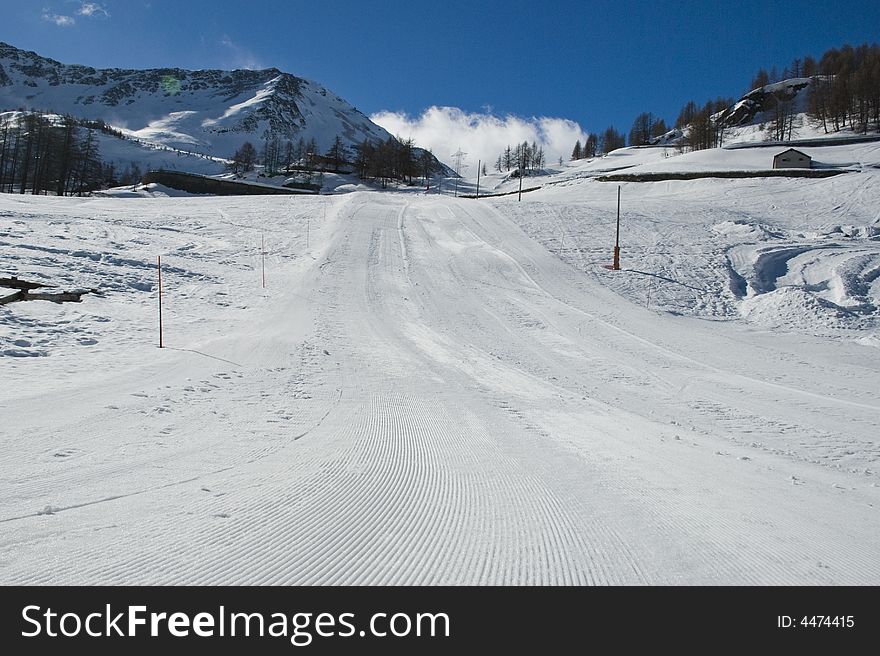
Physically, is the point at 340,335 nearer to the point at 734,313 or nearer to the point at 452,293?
the point at 452,293

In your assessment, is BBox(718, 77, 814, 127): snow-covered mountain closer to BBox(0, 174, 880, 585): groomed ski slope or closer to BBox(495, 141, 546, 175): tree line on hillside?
BBox(495, 141, 546, 175): tree line on hillside

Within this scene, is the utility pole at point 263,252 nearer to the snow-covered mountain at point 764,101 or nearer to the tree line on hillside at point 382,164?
the tree line on hillside at point 382,164

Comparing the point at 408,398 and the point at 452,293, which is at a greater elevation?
the point at 452,293

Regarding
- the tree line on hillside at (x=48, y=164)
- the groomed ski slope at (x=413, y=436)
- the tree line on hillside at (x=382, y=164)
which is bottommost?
the groomed ski slope at (x=413, y=436)

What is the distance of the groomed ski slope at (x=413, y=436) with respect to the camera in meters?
2.91

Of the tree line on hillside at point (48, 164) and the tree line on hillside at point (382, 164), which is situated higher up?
Result: the tree line on hillside at point (382, 164)

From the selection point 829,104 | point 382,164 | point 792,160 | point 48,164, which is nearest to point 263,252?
point 48,164

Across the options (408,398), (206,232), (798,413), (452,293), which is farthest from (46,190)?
(798,413)

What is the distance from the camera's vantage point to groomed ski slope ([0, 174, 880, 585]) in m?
2.91

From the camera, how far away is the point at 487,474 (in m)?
4.61

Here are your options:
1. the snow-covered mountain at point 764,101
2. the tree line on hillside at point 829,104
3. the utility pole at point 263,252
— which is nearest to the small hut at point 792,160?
the tree line on hillside at point 829,104

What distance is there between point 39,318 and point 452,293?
475 inches

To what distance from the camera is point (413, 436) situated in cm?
584

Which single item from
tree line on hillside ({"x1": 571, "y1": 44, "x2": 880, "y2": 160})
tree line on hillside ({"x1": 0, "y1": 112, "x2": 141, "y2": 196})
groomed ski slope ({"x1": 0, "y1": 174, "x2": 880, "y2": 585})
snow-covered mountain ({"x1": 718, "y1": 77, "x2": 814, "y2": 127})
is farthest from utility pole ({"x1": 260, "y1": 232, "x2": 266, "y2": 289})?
snow-covered mountain ({"x1": 718, "y1": 77, "x2": 814, "y2": 127})
